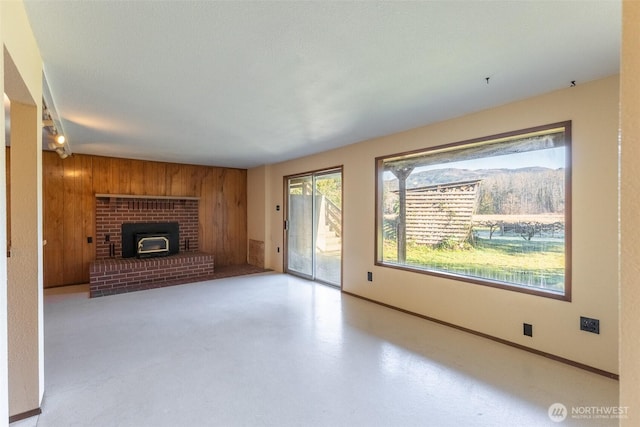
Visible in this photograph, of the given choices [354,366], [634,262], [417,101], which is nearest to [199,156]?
[417,101]

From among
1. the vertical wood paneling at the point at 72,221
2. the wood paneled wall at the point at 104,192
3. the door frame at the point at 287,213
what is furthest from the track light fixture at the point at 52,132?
the door frame at the point at 287,213

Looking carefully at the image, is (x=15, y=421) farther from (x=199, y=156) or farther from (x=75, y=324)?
(x=199, y=156)

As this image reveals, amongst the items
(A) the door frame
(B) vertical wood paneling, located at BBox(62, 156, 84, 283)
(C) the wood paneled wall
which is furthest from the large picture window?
(B) vertical wood paneling, located at BBox(62, 156, 84, 283)

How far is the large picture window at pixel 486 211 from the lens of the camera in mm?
2645

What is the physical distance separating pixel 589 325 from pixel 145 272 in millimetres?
5802

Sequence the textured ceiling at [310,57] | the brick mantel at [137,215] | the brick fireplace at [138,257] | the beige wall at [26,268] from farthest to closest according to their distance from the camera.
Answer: the brick mantel at [137,215], the brick fireplace at [138,257], the beige wall at [26,268], the textured ceiling at [310,57]

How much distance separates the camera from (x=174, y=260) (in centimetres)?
556

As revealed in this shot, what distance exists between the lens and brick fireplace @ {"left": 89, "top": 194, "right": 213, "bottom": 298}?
491 cm

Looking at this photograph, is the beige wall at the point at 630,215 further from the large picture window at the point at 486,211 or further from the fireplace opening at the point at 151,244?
the fireplace opening at the point at 151,244

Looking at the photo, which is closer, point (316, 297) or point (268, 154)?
point (316, 297)

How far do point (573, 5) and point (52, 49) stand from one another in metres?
2.95

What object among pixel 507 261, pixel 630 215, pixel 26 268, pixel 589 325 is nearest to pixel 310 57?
pixel 630 215

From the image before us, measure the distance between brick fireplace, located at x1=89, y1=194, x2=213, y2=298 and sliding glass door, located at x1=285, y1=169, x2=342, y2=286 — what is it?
170 centimetres

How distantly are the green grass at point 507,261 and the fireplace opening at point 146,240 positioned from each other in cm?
470
